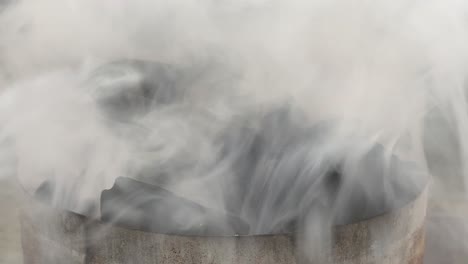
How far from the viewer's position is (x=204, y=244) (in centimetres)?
302

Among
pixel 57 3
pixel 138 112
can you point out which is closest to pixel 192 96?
pixel 138 112

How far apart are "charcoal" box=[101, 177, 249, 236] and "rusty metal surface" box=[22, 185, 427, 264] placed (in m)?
0.07

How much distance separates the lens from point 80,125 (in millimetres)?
3859

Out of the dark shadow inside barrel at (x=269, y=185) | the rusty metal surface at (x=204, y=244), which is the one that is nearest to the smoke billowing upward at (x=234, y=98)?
the dark shadow inside barrel at (x=269, y=185)

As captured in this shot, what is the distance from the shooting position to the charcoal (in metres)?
3.13

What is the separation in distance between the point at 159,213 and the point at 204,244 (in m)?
0.39

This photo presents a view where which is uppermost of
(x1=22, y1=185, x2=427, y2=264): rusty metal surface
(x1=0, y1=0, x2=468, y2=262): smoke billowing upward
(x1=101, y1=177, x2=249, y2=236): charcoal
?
(x1=0, y1=0, x2=468, y2=262): smoke billowing upward

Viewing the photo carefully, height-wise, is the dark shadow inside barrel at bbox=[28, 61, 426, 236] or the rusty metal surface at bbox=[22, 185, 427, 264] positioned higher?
the dark shadow inside barrel at bbox=[28, 61, 426, 236]

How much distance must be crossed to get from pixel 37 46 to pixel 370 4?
9.06 feet

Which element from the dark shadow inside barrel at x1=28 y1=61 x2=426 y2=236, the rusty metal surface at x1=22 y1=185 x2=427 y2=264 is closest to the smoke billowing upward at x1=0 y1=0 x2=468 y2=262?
the dark shadow inside barrel at x1=28 y1=61 x2=426 y2=236

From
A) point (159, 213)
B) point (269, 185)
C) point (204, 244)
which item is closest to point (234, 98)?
point (269, 185)

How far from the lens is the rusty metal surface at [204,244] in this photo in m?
3.02

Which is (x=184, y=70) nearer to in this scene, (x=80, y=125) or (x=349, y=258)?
(x=80, y=125)

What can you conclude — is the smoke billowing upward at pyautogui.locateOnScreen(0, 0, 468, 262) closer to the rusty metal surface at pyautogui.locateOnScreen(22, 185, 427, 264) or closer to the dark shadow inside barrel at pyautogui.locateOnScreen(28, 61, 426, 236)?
the dark shadow inside barrel at pyautogui.locateOnScreen(28, 61, 426, 236)
